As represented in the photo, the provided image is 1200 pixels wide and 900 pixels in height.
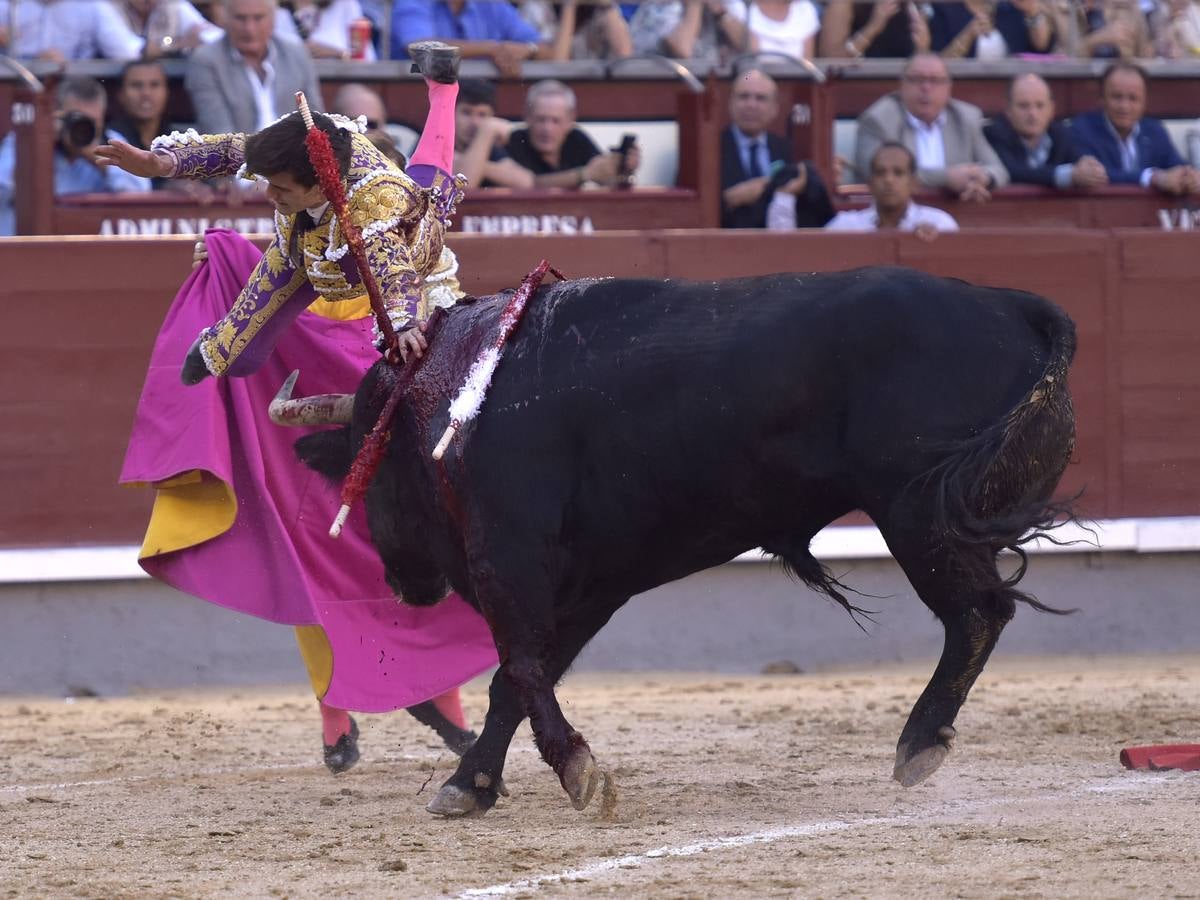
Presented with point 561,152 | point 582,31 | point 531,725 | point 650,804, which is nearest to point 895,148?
point 561,152

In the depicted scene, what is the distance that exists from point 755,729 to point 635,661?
1.40 meters

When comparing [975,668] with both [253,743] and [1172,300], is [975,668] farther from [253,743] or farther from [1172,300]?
[1172,300]

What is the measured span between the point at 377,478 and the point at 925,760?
137 cm

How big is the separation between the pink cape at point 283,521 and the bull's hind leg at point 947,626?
1.34 meters

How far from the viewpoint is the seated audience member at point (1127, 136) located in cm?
788

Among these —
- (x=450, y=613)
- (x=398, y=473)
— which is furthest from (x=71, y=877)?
(x=450, y=613)

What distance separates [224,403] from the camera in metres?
4.92

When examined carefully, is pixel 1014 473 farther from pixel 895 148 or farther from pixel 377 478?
pixel 895 148

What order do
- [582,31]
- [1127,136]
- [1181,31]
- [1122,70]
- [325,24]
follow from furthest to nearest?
[1181,31]
[582,31]
[1127,136]
[1122,70]
[325,24]

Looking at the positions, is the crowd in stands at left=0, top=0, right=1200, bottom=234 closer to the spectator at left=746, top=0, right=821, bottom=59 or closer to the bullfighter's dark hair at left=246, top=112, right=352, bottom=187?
the spectator at left=746, top=0, right=821, bottom=59

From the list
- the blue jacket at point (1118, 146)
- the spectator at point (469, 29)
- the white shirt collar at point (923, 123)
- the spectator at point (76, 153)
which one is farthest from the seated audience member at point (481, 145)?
the blue jacket at point (1118, 146)

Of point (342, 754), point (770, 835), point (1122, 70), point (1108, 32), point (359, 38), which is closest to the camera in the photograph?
point (770, 835)

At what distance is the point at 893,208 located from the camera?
7.15 meters

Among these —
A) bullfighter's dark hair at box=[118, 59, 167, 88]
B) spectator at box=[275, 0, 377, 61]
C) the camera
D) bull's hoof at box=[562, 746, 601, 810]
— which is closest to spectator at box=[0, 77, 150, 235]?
the camera
